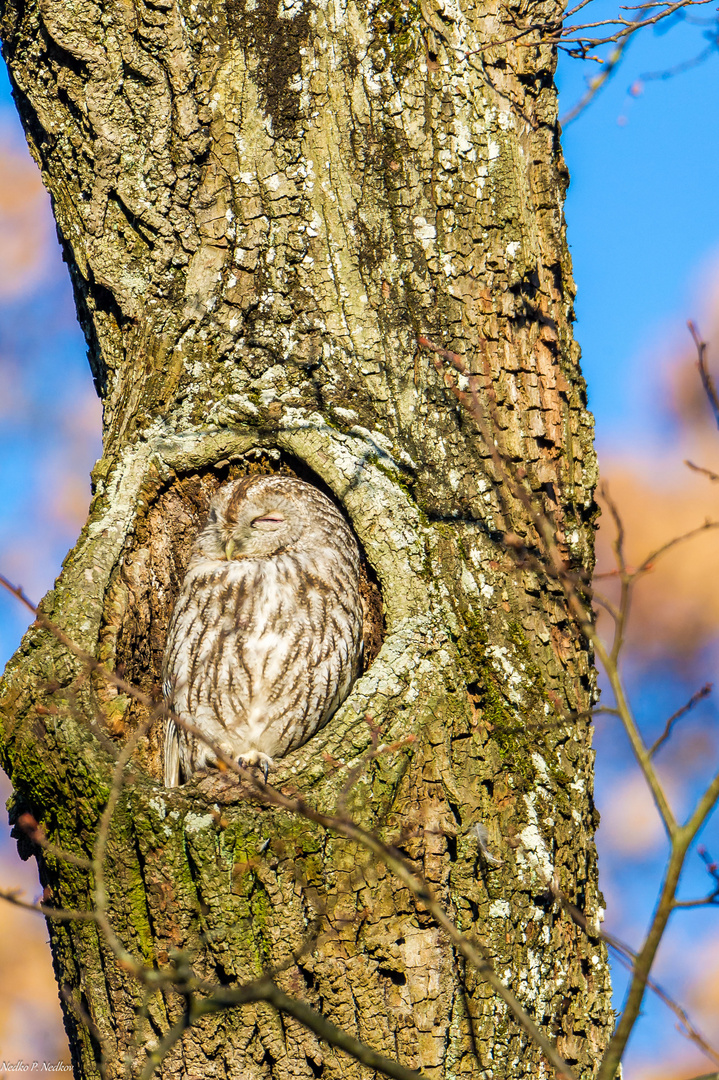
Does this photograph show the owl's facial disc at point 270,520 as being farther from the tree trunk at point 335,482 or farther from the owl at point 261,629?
the tree trunk at point 335,482

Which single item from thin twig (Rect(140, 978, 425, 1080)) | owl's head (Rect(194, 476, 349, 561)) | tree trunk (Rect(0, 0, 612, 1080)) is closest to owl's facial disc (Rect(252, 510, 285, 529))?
owl's head (Rect(194, 476, 349, 561))

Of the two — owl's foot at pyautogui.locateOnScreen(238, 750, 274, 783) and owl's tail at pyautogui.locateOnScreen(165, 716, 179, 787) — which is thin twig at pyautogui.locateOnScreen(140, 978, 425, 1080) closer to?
owl's foot at pyautogui.locateOnScreen(238, 750, 274, 783)

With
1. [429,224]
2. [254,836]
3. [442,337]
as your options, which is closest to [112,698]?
[254,836]

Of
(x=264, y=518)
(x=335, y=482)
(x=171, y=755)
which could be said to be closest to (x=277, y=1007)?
(x=335, y=482)

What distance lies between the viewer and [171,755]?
10.4 feet

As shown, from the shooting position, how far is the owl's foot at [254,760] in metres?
2.79

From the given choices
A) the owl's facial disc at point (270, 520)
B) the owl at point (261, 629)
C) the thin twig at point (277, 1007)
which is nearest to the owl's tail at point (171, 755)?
the owl at point (261, 629)

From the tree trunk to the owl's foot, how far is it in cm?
33

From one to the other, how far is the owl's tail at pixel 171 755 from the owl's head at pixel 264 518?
1.85 ft

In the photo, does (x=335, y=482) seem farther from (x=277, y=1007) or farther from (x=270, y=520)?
(x=277, y=1007)

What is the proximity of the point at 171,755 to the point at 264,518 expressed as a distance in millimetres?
814

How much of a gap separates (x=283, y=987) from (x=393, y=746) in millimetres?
587

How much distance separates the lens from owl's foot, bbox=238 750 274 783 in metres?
2.79

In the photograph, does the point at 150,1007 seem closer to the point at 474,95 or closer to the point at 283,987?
the point at 283,987
